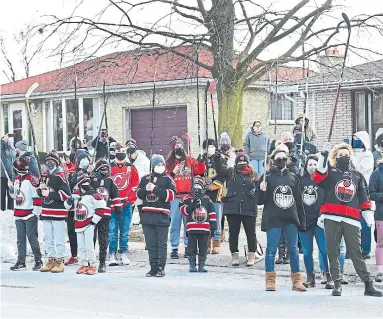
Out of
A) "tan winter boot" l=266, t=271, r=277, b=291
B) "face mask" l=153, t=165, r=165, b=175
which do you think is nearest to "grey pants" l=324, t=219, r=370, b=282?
"tan winter boot" l=266, t=271, r=277, b=291

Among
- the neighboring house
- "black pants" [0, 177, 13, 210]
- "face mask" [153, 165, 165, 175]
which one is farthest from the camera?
the neighboring house

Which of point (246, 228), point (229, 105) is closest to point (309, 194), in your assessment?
point (246, 228)

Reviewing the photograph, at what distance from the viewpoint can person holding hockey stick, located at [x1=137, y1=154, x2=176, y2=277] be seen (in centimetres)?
1160

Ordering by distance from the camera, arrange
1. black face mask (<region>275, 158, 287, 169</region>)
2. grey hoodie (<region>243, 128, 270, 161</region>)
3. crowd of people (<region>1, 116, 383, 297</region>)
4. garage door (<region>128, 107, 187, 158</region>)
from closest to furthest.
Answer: crowd of people (<region>1, 116, 383, 297</region>)
black face mask (<region>275, 158, 287, 169</region>)
grey hoodie (<region>243, 128, 270, 161</region>)
garage door (<region>128, 107, 187, 158</region>)

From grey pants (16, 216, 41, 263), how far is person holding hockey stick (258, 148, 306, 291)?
13.2 feet

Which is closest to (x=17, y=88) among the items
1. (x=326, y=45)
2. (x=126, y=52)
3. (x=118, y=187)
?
(x=126, y=52)

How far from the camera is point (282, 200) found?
1028 centimetres

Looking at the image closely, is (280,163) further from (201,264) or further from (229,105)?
(229,105)

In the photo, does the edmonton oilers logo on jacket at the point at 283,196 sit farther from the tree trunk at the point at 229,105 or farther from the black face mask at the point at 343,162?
the tree trunk at the point at 229,105

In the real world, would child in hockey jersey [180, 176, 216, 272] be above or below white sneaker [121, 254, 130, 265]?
above

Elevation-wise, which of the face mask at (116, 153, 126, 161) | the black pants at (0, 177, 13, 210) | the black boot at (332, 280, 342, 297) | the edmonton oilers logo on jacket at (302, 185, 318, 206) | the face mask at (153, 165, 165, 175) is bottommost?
the black boot at (332, 280, 342, 297)

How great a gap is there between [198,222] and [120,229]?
1.57 metres

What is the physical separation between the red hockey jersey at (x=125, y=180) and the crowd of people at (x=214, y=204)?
0.02m

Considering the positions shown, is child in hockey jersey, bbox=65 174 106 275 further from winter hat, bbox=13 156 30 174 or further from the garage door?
the garage door
